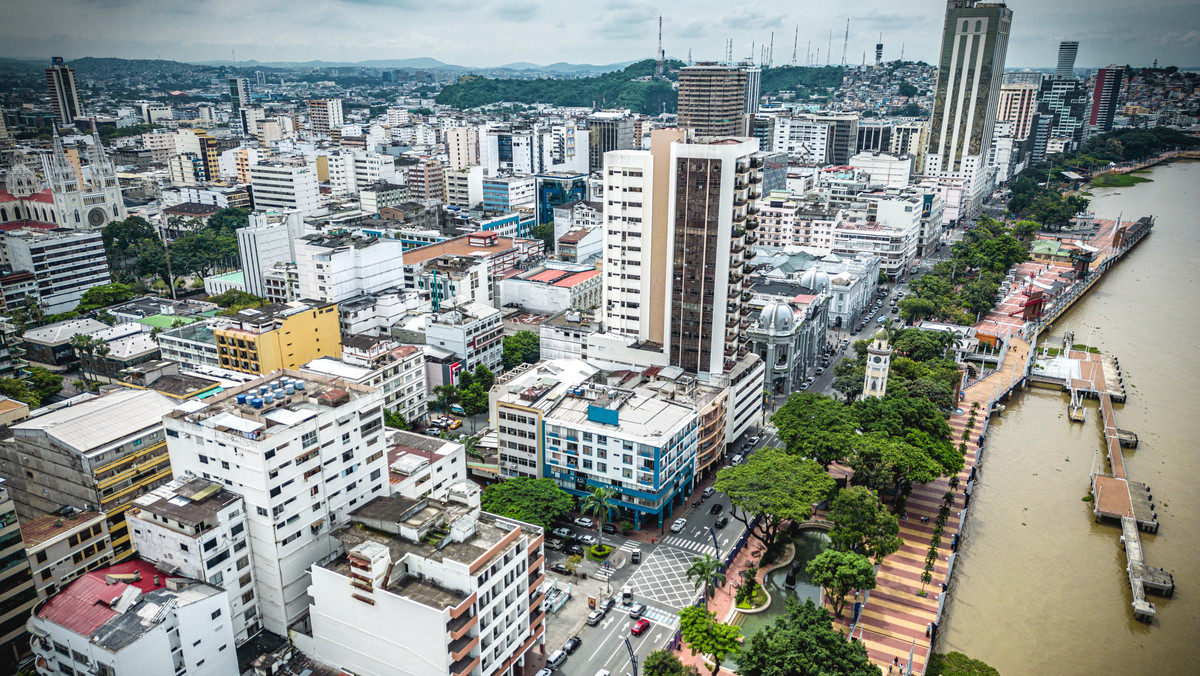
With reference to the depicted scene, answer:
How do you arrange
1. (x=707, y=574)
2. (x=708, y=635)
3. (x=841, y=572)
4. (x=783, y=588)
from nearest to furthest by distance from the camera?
(x=708, y=635) < (x=841, y=572) < (x=707, y=574) < (x=783, y=588)

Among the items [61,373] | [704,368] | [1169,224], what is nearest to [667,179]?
[704,368]

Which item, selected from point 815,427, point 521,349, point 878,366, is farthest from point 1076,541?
point 521,349

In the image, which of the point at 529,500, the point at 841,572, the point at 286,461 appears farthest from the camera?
the point at 529,500

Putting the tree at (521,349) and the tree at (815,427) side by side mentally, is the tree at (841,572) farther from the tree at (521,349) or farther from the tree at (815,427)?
the tree at (521,349)

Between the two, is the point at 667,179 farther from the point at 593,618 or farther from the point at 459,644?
the point at 459,644

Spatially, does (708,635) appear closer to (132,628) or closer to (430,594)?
(430,594)

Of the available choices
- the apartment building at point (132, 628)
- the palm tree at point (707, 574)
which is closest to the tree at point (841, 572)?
the palm tree at point (707, 574)
